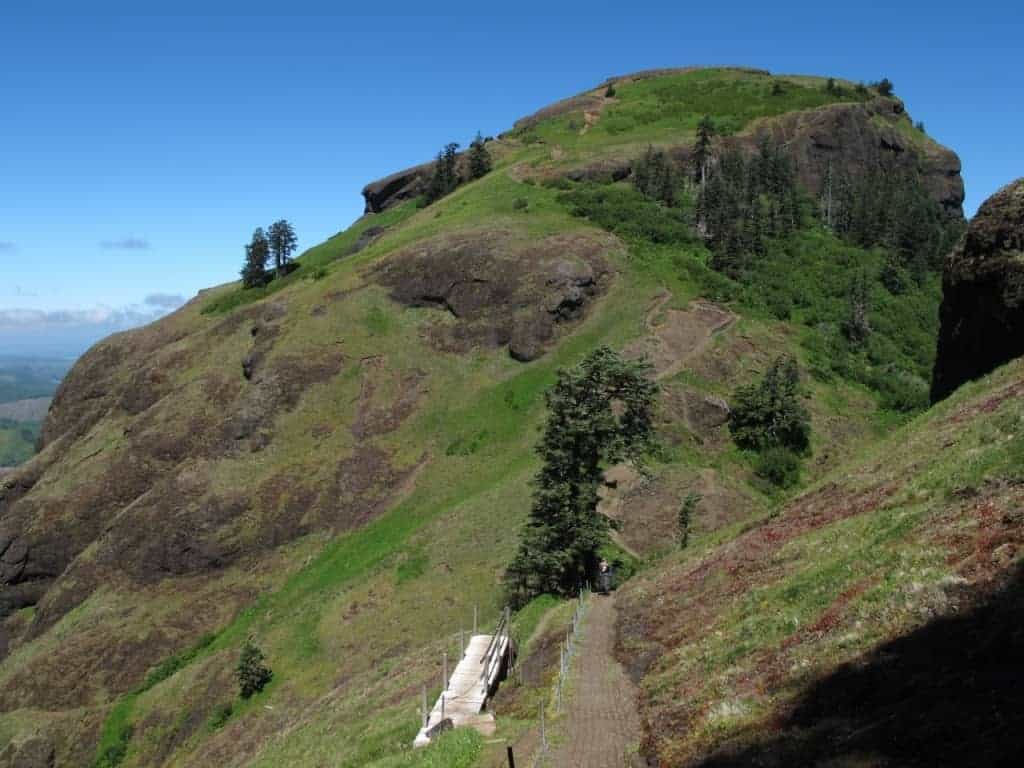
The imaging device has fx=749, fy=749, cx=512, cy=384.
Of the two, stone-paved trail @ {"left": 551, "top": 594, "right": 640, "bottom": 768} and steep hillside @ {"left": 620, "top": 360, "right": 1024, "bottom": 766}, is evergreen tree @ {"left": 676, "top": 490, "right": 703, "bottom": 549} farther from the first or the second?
stone-paved trail @ {"left": 551, "top": 594, "right": 640, "bottom": 768}

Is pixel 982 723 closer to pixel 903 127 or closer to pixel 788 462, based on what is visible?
pixel 788 462

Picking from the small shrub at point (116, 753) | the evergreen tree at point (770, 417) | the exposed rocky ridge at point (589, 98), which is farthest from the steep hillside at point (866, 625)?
the exposed rocky ridge at point (589, 98)

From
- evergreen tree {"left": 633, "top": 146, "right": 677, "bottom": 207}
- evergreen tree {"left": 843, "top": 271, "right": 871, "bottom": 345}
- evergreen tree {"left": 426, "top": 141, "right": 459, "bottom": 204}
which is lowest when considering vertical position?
evergreen tree {"left": 843, "top": 271, "right": 871, "bottom": 345}

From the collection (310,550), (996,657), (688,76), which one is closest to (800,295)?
(310,550)

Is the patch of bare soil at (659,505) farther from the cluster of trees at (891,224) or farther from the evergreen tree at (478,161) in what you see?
the evergreen tree at (478,161)

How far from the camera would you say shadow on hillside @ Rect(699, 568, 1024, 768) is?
9.46 meters

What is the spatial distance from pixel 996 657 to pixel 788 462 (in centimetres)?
4234

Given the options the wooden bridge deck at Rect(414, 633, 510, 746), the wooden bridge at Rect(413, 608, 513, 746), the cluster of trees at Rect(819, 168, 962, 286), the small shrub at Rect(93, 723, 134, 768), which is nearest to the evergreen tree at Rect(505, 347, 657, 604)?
the wooden bridge at Rect(413, 608, 513, 746)

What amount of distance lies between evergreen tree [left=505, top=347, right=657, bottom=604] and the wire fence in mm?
2865

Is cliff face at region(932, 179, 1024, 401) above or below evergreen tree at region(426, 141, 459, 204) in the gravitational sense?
below

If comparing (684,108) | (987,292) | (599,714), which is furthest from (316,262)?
(599,714)

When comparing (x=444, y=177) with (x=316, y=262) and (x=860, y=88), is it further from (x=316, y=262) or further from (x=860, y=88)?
(x=860, y=88)

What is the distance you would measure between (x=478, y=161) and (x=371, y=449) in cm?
6347

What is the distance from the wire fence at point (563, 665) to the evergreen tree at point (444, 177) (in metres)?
87.7
